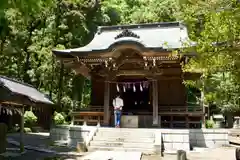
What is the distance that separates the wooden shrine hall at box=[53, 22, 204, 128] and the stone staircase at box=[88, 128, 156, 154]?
1940mm

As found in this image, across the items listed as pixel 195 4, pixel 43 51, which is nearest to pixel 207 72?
pixel 195 4

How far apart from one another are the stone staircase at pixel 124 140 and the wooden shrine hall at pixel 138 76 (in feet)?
6.37

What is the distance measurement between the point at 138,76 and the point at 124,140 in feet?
18.2

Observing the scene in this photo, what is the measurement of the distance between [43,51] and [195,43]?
18977 mm

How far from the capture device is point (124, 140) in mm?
14195

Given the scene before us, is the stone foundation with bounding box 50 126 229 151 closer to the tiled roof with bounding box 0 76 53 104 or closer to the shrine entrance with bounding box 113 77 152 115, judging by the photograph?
the tiled roof with bounding box 0 76 53 104

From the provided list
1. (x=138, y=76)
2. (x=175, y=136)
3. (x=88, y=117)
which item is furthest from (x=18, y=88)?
(x=138, y=76)

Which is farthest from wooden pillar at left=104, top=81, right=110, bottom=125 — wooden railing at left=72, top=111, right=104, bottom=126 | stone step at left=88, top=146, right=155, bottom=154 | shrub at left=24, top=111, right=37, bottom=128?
shrub at left=24, top=111, right=37, bottom=128

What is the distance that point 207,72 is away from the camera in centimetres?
746

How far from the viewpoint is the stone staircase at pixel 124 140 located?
44.2ft

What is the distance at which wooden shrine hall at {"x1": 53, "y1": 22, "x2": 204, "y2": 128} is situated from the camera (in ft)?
53.6

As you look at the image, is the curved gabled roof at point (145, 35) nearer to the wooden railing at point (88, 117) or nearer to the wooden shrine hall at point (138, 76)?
the wooden shrine hall at point (138, 76)

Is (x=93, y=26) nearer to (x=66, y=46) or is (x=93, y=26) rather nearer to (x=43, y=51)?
(x=66, y=46)

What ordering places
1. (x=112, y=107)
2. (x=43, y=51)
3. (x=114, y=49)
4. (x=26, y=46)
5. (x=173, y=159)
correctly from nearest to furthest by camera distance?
(x=173, y=159)
(x=114, y=49)
(x=112, y=107)
(x=43, y=51)
(x=26, y=46)
